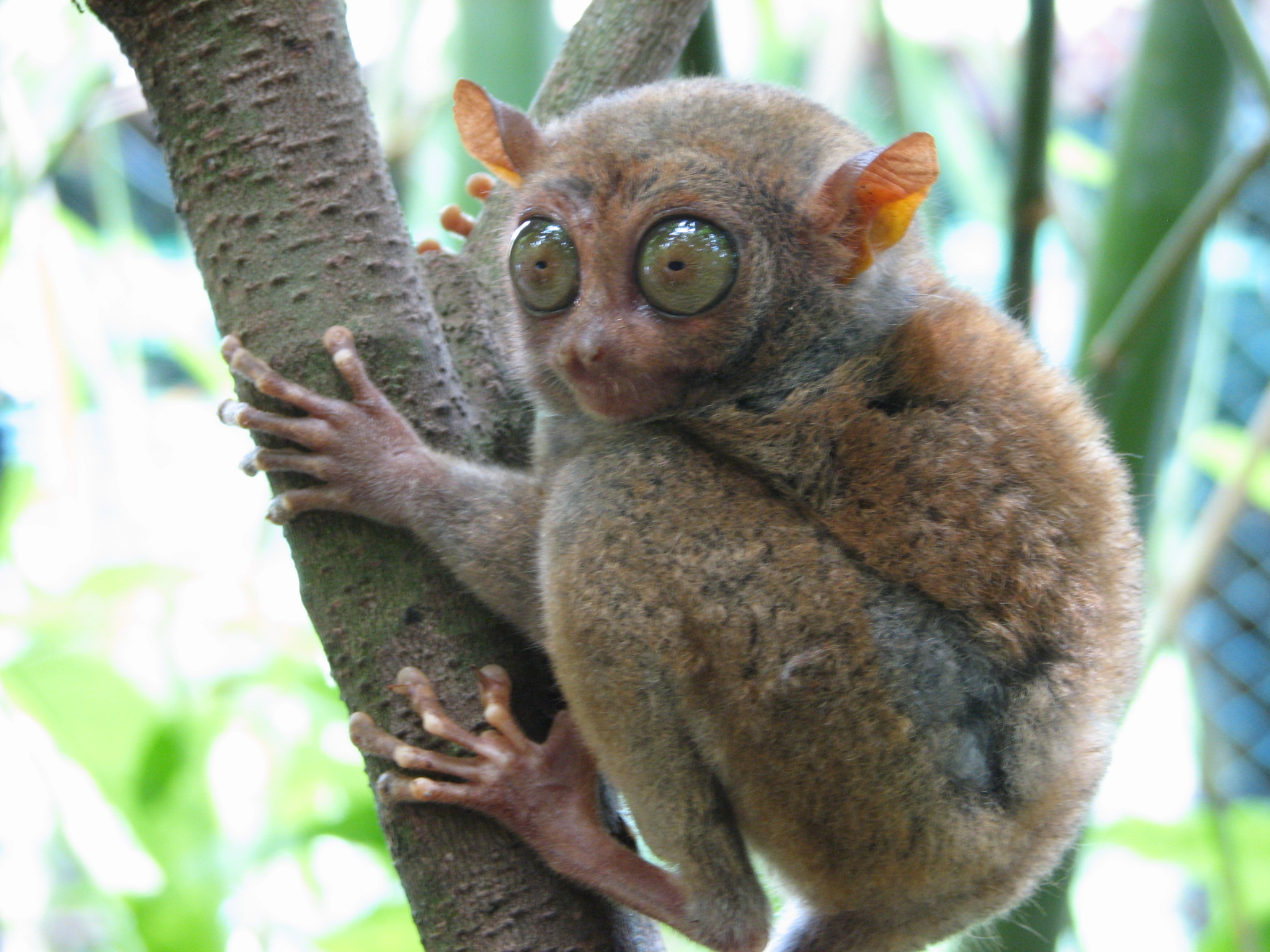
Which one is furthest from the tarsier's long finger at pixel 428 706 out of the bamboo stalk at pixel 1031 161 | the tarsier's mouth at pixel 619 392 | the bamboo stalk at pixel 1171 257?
the bamboo stalk at pixel 1171 257

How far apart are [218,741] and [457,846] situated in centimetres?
178

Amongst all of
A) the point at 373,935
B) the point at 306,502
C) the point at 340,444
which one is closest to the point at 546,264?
the point at 340,444

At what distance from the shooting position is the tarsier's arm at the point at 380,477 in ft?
6.32

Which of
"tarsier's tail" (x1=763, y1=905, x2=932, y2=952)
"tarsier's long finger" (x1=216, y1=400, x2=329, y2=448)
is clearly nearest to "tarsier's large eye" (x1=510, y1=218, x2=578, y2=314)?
"tarsier's long finger" (x1=216, y1=400, x2=329, y2=448)

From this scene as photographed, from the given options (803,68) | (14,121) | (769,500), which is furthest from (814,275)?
(803,68)

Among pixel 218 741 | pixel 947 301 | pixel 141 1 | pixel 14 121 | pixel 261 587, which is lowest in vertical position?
pixel 218 741

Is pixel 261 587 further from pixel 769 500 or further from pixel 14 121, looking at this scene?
pixel 769 500

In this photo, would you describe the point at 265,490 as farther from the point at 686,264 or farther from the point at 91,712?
the point at 686,264

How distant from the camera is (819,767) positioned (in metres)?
1.85

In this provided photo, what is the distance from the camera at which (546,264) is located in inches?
85.0

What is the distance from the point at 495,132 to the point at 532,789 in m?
1.24

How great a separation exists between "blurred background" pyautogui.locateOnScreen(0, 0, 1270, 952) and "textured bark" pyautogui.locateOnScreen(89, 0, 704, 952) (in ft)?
3.62

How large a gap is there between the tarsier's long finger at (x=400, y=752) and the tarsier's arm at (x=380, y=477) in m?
0.25

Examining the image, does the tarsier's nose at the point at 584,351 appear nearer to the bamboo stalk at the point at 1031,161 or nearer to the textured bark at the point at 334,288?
the textured bark at the point at 334,288
